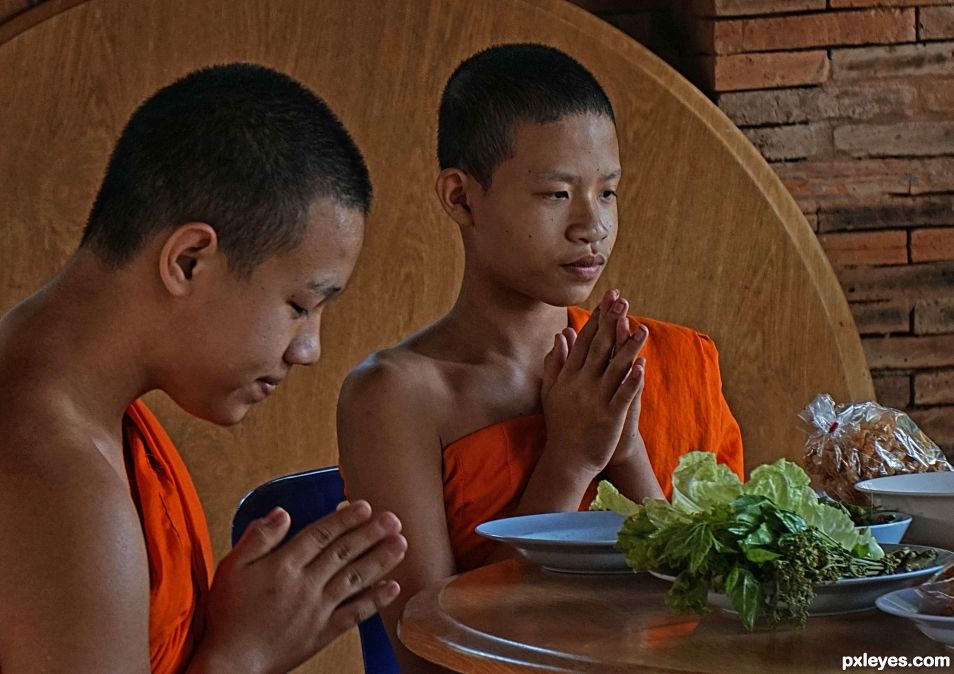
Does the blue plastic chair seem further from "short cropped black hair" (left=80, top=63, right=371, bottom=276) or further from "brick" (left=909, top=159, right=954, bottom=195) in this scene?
"brick" (left=909, top=159, right=954, bottom=195)

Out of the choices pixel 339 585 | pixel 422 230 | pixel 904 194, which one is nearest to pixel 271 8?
pixel 422 230

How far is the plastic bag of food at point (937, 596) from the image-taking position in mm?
1164

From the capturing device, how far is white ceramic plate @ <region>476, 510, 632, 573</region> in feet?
4.78

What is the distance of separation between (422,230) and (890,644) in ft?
6.31

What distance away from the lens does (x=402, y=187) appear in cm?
295

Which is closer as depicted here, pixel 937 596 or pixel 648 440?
pixel 937 596

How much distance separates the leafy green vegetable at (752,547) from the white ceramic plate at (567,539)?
7cm

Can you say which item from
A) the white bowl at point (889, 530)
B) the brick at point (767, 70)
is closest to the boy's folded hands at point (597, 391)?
the white bowl at point (889, 530)

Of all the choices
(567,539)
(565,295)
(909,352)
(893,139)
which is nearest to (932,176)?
(893,139)

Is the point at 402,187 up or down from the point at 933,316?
up

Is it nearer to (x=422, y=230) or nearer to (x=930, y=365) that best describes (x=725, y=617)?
(x=422, y=230)

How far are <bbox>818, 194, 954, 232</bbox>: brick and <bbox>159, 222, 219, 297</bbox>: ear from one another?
212cm

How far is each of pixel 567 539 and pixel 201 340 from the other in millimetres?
453

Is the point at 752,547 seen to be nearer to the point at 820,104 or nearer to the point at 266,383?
the point at 266,383
